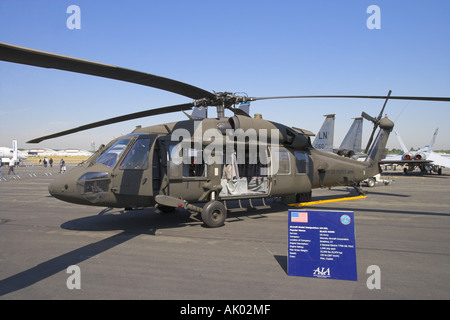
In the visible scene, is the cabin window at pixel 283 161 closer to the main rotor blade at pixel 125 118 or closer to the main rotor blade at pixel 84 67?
the main rotor blade at pixel 125 118

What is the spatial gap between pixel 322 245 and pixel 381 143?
11.3m

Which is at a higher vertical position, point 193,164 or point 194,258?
point 193,164

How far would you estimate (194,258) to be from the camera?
5.78 meters

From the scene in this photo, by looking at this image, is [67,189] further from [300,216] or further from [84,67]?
[300,216]

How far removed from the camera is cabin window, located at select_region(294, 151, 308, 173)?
35.1 feet

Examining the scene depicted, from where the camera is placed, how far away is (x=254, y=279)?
4.76 m

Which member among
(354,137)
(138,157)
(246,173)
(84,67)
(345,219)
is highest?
(354,137)

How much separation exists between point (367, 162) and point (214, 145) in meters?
8.55

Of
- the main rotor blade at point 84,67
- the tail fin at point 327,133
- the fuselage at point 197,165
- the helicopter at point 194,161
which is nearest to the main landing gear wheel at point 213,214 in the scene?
the helicopter at point 194,161

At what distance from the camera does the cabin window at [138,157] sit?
303 inches

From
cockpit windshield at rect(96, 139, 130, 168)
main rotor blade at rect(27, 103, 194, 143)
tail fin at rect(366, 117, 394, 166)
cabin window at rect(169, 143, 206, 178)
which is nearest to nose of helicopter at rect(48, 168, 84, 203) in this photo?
cockpit windshield at rect(96, 139, 130, 168)

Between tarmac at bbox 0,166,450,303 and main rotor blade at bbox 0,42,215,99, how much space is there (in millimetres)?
3235

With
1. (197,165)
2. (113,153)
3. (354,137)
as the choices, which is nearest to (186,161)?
(197,165)
